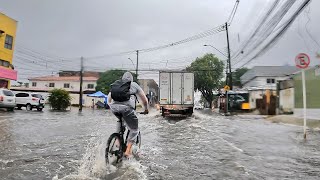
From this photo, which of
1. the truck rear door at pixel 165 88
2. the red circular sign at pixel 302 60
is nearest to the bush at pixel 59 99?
the truck rear door at pixel 165 88

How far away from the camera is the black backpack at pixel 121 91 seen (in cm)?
632

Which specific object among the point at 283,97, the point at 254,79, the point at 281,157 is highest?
the point at 254,79

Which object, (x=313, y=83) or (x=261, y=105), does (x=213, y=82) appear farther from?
(x=313, y=83)

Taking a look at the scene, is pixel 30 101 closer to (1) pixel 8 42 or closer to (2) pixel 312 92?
(1) pixel 8 42

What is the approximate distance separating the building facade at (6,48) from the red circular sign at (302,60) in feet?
96.9

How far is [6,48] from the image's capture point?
36.4 metres

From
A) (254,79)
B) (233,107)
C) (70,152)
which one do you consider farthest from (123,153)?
(254,79)

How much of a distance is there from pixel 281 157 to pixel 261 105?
2789 cm

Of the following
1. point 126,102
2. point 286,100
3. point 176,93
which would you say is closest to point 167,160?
point 126,102

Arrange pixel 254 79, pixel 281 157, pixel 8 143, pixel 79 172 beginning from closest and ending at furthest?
pixel 79 172 < pixel 281 157 < pixel 8 143 < pixel 254 79

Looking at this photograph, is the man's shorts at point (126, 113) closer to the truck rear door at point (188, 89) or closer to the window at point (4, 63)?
the truck rear door at point (188, 89)

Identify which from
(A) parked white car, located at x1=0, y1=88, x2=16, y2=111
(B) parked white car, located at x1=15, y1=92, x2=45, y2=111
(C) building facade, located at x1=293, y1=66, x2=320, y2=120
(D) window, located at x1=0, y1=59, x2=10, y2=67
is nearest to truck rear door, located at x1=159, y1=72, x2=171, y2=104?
(C) building facade, located at x1=293, y1=66, x2=320, y2=120

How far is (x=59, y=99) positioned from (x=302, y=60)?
2879cm

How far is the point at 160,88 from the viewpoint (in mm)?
25844
